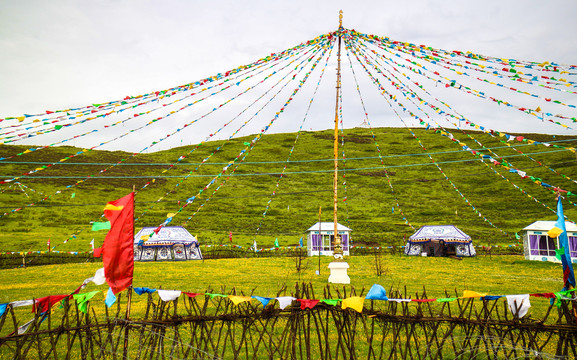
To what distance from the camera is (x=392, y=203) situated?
234ft

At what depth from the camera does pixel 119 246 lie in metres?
6.81

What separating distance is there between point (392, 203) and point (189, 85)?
62836mm

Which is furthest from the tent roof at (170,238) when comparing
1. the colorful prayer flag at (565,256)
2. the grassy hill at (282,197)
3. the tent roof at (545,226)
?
the colorful prayer flag at (565,256)

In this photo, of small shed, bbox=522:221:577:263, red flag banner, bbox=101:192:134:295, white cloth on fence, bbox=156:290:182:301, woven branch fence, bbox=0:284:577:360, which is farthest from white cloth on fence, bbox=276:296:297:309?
small shed, bbox=522:221:577:263

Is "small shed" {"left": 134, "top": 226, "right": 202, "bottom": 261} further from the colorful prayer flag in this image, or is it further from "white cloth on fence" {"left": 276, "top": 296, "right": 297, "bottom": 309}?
the colorful prayer flag

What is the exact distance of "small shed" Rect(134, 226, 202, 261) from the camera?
34.1m

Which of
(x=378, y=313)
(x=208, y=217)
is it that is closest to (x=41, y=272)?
(x=378, y=313)

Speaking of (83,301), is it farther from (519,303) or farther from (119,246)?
(519,303)

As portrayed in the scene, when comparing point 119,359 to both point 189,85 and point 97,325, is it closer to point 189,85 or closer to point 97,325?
point 97,325

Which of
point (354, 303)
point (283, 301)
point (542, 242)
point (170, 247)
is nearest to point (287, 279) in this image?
point (283, 301)

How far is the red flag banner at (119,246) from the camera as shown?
678cm

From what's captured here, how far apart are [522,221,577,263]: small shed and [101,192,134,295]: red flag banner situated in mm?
32387

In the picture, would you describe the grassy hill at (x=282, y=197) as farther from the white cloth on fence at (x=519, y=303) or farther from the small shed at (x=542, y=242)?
the white cloth on fence at (x=519, y=303)

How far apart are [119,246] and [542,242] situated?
33357 mm
